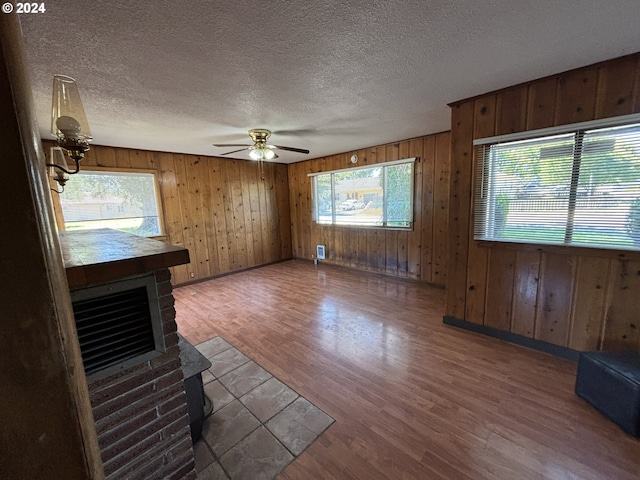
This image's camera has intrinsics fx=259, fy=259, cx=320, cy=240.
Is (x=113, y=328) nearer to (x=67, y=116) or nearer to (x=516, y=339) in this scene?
(x=67, y=116)

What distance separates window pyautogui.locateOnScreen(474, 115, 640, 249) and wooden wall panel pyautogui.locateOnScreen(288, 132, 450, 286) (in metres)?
0.90

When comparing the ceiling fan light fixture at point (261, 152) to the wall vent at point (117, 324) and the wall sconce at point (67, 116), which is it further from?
the wall vent at point (117, 324)

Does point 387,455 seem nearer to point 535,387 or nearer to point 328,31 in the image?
point 535,387

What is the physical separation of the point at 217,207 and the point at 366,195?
283cm

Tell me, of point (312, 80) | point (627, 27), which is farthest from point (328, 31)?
point (627, 27)

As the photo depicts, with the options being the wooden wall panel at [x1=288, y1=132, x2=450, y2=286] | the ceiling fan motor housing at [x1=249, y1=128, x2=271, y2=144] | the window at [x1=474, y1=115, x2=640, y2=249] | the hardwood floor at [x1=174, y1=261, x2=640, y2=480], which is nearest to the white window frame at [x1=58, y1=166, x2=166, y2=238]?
the hardwood floor at [x1=174, y1=261, x2=640, y2=480]

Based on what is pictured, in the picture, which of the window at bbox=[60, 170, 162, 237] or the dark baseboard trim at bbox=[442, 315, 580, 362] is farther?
the window at bbox=[60, 170, 162, 237]

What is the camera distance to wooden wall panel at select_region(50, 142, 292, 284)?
169 inches

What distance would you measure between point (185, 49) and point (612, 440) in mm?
3323

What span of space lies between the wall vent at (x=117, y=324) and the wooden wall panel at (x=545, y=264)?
2.67m

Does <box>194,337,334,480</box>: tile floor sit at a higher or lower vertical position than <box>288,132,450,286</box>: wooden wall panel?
lower

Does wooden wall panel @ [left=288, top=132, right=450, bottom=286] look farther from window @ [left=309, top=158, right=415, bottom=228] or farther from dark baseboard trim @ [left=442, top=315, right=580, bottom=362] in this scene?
dark baseboard trim @ [left=442, top=315, right=580, bottom=362]

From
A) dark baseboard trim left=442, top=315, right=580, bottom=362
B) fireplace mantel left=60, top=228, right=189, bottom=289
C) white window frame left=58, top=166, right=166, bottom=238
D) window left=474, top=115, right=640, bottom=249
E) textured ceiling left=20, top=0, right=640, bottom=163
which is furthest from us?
white window frame left=58, top=166, right=166, bottom=238

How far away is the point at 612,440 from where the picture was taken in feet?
4.79
